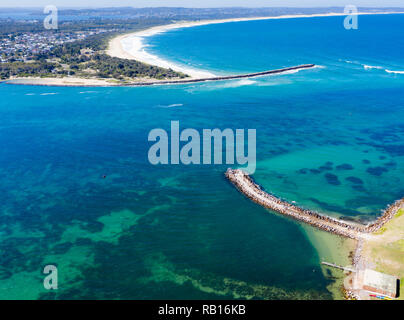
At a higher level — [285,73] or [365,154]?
[285,73]

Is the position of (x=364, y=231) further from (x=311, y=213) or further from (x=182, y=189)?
(x=182, y=189)

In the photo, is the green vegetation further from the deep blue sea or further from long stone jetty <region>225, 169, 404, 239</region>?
long stone jetty <region>225, 169, 404, 239</region>

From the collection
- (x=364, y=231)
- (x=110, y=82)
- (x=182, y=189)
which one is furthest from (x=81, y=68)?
(x=364, y=231)

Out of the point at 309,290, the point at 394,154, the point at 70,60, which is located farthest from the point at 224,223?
the point at 70,60

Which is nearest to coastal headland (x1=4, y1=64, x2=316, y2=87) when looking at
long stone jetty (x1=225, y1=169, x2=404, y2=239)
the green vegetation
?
the green vegetation
